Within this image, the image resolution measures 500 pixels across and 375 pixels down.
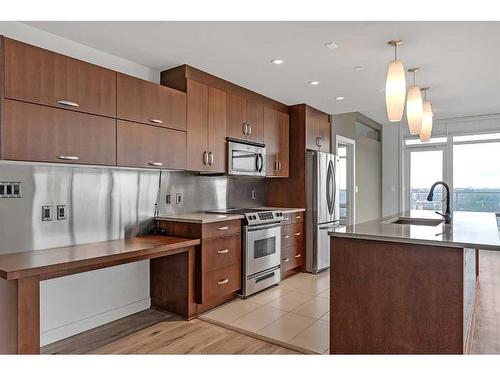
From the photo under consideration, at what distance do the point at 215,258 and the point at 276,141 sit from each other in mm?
1953

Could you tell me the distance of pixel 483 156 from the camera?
21.1 ft

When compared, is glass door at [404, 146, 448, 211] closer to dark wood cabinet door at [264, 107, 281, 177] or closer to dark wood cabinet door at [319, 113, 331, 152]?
dark wood cabinet door at [319, 113, 331, 152]

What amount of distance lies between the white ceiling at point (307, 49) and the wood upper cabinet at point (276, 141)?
0.42 metres

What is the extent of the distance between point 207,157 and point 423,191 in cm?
537

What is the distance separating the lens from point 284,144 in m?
4.70

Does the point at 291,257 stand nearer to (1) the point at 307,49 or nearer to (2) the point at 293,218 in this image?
(2) the point at 293,218

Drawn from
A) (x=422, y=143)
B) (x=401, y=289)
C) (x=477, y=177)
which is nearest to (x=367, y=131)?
(x=422, y=143)

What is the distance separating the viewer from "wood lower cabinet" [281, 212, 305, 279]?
434 centimetres

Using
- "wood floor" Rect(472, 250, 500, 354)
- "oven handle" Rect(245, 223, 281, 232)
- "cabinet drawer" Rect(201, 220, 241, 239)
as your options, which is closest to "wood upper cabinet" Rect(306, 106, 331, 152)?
"oven handle" Rect(245, 223, 281, 232)

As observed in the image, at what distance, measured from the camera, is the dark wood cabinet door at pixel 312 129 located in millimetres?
4805

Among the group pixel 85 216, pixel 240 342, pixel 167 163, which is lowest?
pixel 240 342

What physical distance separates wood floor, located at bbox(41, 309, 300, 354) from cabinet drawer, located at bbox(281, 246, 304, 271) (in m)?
1.59
